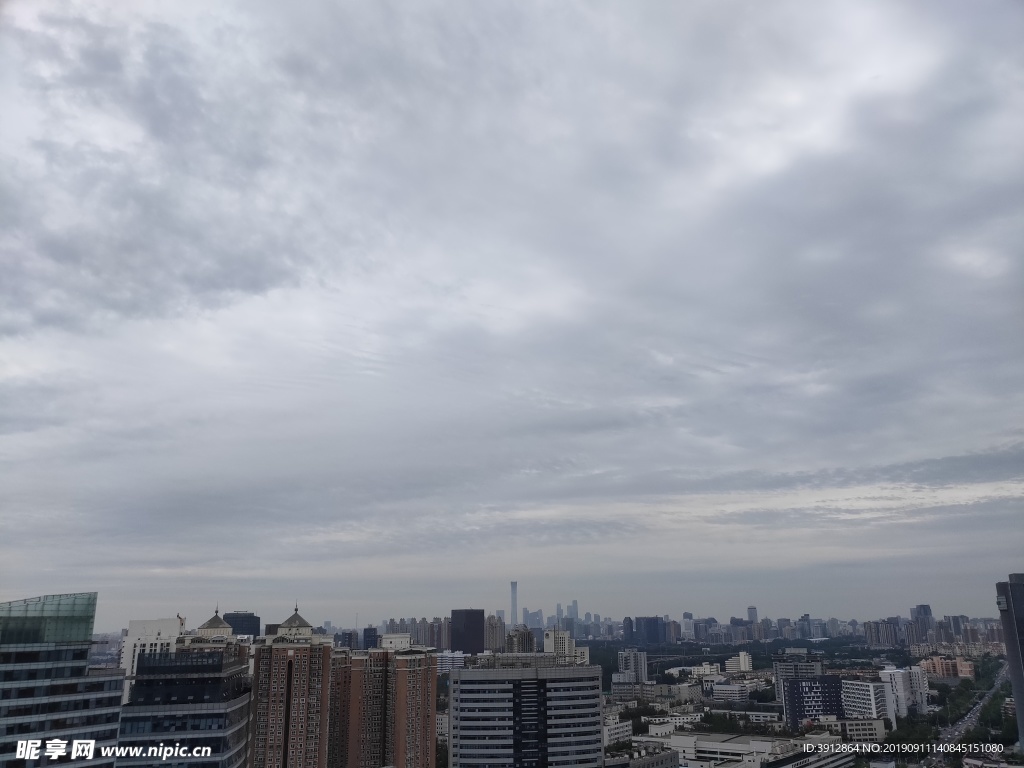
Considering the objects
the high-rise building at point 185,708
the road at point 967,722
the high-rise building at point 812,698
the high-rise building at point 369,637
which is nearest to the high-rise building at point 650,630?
the high-rise building at point 369,637

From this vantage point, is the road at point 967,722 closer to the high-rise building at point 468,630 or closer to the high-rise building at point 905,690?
the high-rise building at point 905,690

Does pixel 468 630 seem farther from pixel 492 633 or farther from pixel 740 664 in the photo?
pixel 740 664

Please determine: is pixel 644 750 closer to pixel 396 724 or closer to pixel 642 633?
pixel 396 724

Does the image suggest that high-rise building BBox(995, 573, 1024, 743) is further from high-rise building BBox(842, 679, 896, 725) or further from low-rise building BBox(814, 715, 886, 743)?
high-rise building BBox(842, 679, 896, 725)

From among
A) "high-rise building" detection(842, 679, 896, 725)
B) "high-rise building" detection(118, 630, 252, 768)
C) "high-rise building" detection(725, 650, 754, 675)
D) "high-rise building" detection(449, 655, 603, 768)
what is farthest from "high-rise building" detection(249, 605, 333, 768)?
"high-rise building" detection(725, 650, 754, 675)

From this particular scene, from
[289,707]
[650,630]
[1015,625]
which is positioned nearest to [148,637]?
[289,707]

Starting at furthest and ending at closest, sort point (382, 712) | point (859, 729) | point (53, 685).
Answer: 1. point (859, 729)
2. point (382, 712)
3. point (53, 685)
